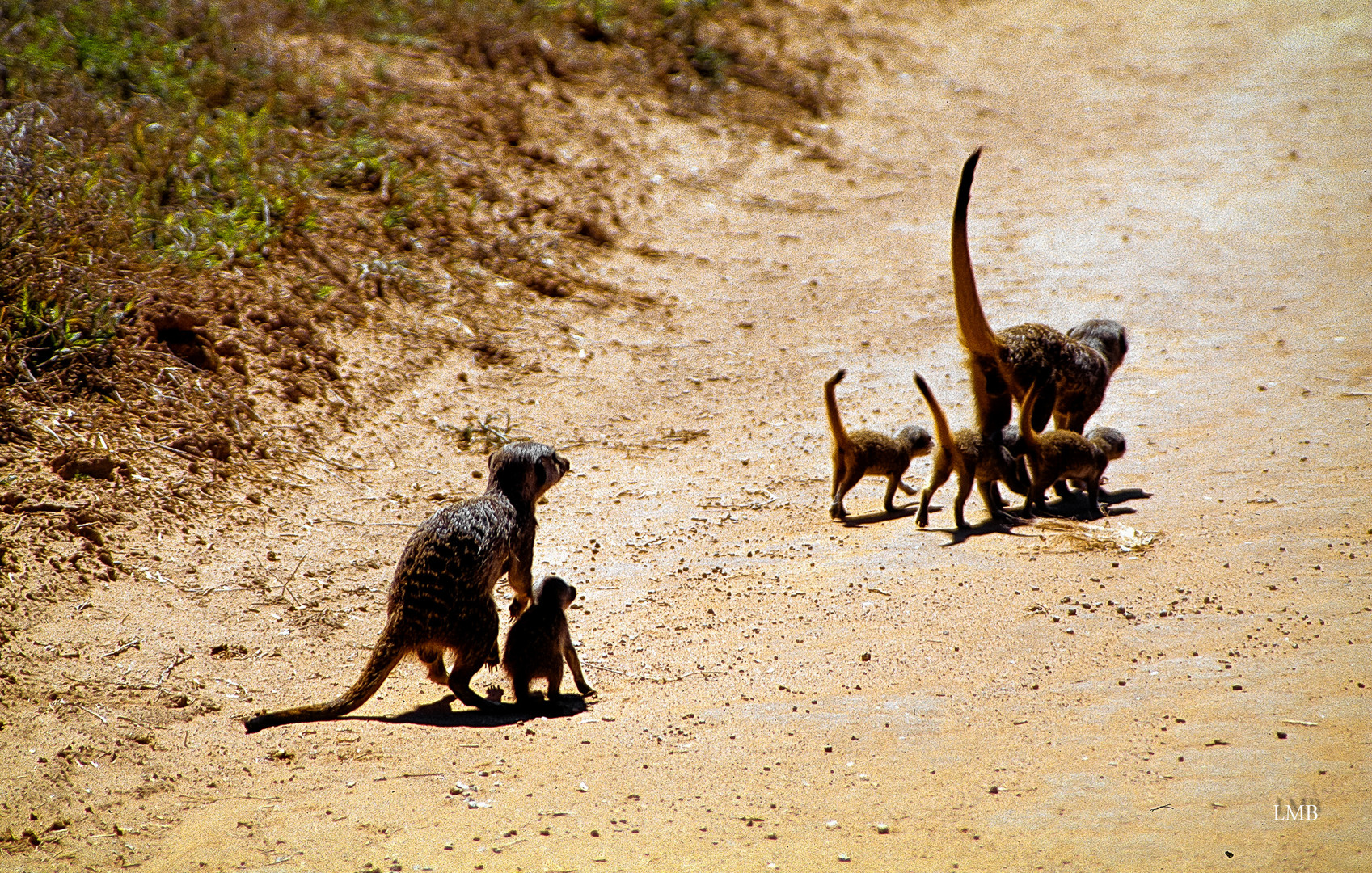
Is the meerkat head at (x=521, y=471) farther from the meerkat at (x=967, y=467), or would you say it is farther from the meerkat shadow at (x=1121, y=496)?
the meerkat shadow at (x=1121, y=496)

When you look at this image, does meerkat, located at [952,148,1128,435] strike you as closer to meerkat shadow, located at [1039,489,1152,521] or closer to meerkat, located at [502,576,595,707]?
meerkat shadow, located at [1039,489,1152,521]

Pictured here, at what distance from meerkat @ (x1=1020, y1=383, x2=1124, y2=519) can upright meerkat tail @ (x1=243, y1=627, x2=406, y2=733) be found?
3.69 metres

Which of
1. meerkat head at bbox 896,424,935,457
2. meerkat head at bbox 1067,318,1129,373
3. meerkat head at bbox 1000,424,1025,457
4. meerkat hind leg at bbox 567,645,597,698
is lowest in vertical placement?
meerkat hind leg at bbox 567,645,597,698

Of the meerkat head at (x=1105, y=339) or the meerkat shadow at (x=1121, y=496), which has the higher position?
the meerkat head at (x=1105, y=339)

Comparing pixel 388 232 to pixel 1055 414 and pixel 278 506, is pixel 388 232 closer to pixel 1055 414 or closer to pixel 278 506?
pixel 278 506

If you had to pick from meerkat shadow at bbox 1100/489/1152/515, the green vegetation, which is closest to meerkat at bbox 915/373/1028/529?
meerkat shadow at bbox 1100/489/1152/515

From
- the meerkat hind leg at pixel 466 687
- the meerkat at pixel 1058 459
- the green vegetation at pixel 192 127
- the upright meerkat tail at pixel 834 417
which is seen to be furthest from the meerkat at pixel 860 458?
the green vegetation at pixel 192 127

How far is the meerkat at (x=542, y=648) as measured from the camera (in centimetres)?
502

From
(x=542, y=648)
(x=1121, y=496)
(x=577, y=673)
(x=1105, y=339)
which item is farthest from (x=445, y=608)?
(x=1105, y=339)

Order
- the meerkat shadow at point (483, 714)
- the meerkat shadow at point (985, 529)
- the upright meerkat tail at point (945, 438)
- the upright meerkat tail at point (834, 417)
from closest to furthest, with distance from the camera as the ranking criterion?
the meerkat shadow at point (483, 714), the meerkat shadow at point (985, 529), the upright meerkat tail at point (945, 438), the upright meerkat tail at point (834, 417)

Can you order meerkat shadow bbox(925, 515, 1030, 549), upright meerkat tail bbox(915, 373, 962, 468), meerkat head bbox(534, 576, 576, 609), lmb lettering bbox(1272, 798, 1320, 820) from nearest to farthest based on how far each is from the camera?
lmb lettering bbox(1272, 798, 1320, 820) → meerkat head bbox(534, 576, 576, 609) → meerkat shadow bbox(925, 515, 1030, 549) → upright meerkat tail bbox(915, 373, 962, 468)

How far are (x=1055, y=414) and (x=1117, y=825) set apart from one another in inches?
159

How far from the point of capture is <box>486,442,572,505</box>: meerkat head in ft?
18.9

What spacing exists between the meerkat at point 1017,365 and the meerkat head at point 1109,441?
308mm
